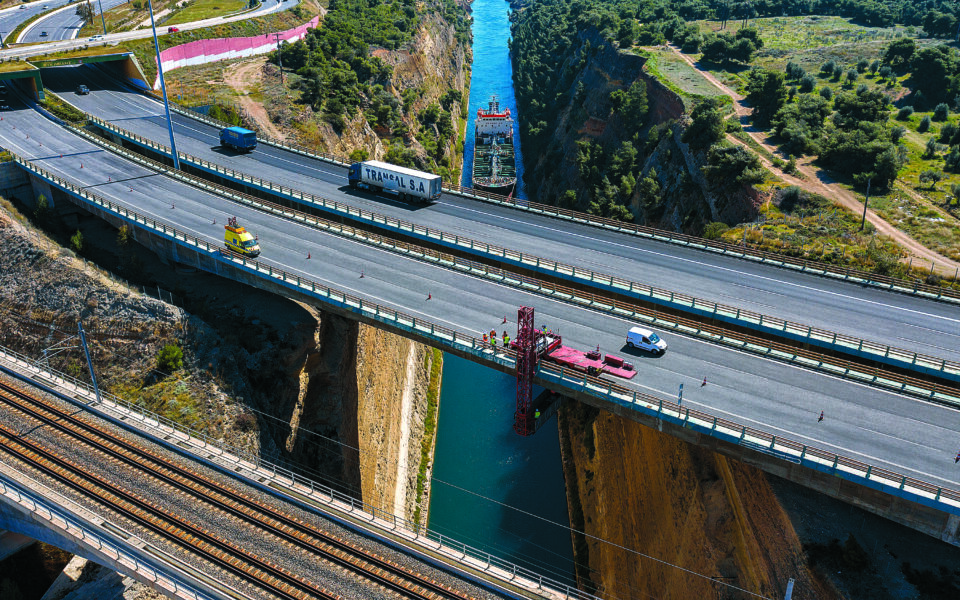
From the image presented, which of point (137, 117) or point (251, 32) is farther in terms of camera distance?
point (251, 32)

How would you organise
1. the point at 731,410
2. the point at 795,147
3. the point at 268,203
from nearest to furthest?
1. the point at 731,410
2. the point at 268,203
3. the point at 795,147

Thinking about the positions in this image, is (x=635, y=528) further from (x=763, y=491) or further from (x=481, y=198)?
(x=481, y=198)

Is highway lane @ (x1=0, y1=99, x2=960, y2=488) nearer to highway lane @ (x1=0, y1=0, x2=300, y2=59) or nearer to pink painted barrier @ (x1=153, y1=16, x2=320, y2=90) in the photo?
highway lane @ (x1=0, y1=0, x2=300, y2=59)

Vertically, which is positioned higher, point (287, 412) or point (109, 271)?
point (109, 271)

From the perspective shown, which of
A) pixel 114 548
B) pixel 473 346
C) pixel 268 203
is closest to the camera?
pixel 114 548

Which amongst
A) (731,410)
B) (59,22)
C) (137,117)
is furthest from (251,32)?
(731,410)

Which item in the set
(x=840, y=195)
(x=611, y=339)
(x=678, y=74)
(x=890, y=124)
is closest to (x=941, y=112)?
(x=890, y=124)

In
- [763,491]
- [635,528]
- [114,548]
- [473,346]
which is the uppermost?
[473,346]
